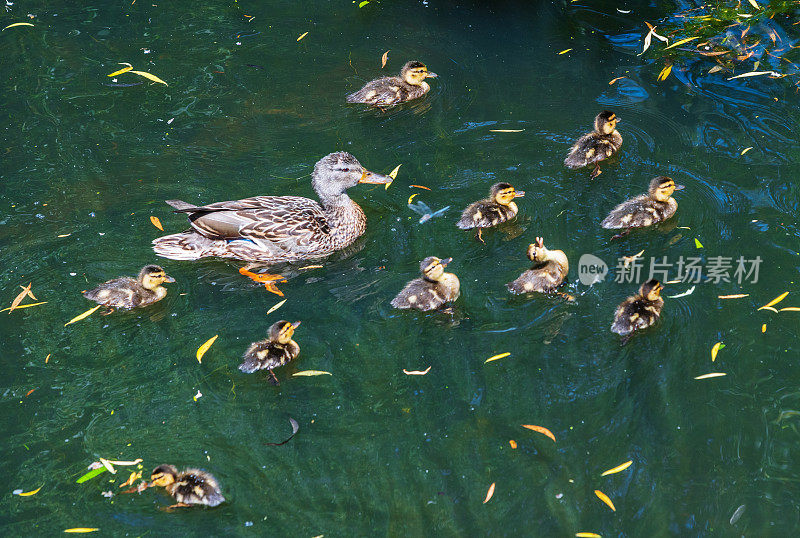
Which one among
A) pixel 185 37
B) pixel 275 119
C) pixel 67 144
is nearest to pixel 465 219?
pixel 275 119

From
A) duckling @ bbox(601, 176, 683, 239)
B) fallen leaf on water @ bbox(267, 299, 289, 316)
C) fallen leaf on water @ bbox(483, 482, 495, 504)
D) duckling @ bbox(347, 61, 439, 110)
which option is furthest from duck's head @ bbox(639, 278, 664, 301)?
duckling @ bbox(347, 61, 439, 110)

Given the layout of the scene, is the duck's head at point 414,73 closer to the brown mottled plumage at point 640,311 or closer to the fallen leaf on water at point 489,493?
the brown mottled plumage at point 640,311

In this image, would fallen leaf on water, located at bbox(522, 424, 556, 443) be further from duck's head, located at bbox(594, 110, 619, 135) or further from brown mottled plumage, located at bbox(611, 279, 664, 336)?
duck's head, located at bbox(594, 110, 619, 135)

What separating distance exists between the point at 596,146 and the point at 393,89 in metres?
1.83

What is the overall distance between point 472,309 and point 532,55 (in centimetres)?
334

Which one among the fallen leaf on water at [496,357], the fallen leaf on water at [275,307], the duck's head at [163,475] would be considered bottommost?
the fallen leaf on water at [496,357]

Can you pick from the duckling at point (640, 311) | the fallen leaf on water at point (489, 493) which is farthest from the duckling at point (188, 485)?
the duckling at point (640, 311)

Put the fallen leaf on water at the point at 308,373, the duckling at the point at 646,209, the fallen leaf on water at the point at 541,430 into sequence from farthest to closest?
the duckling at the point at 646,209 < the fallen leaf on water at the point at 308,373 < the fallen leaf on water at the point at 541,430

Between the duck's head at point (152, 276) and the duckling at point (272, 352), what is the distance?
84 centimetres

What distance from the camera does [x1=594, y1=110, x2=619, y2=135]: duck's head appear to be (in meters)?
5.80

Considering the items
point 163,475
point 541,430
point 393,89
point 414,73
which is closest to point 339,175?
point 393,89

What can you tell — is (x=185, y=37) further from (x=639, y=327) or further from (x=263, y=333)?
(x=639, y=327)

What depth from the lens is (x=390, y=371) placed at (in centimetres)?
440

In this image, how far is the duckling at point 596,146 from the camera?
5.79 metres
